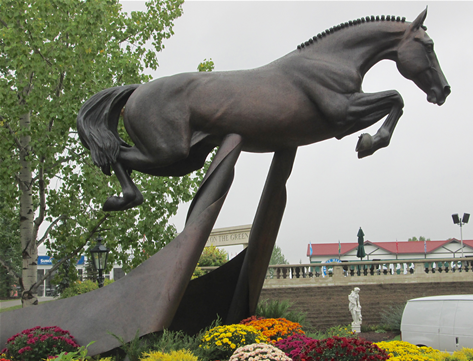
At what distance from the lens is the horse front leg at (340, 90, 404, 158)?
5949 millimetres

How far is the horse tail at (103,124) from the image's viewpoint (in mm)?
6254

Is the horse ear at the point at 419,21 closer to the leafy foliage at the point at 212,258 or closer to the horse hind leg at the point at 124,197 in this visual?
the horse hind leg at the point at 124,197

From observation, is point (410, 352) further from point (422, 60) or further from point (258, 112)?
point (422, 60)

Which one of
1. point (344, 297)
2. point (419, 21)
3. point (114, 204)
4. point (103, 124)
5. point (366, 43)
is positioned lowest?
point (344, 297)

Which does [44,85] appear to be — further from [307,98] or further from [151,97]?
[307,98]

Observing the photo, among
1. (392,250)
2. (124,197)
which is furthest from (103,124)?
(392,250)

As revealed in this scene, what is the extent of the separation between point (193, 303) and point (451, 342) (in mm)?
6100

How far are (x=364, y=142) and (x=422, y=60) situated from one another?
4.89ft

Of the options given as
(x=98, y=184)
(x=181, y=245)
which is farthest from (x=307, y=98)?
(x=98, y=184)

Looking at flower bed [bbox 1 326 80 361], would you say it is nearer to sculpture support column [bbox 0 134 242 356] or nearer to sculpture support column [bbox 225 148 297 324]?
sculpture support column [bbox 0 134 242 356]

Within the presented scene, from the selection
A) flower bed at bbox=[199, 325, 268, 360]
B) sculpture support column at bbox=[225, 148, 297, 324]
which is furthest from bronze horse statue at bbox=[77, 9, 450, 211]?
flower bed at bbox=[199, 325, 268, 360]

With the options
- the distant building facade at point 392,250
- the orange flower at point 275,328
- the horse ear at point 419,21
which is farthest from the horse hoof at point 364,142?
the distant building facade at point 392,250

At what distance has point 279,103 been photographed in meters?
6.02

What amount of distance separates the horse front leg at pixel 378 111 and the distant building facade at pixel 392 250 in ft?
192
